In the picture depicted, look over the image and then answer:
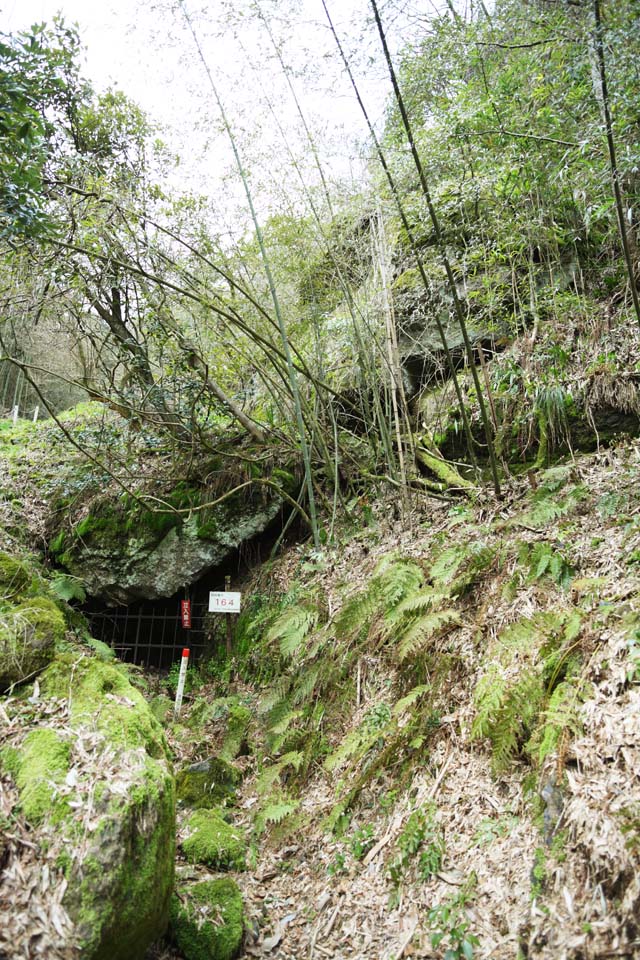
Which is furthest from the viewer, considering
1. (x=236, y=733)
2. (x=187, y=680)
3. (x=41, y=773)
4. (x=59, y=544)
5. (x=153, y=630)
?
(x=153, y=630)

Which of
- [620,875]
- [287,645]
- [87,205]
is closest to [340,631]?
[287,645]

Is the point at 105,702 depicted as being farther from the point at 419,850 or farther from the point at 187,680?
the point at 187,680

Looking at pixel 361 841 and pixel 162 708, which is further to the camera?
pixel 162 708

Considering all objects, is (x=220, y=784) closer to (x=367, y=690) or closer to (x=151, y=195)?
(x=367, y=690)

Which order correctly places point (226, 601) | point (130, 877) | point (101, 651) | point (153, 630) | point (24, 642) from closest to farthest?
point (130, 877), point (24, 642), point (226, 601), point (101, 651), point (153, 630)

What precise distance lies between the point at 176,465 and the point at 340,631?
134 inches

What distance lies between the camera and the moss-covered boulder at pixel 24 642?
2.73 metres

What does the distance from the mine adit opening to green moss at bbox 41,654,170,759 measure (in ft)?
10.8

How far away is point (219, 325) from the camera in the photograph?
5.91 metres

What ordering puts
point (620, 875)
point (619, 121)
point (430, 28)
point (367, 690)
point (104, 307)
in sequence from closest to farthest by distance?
point (620, 875), point (619, 121), point (367, 690), point (430, 28), point (104, 307)

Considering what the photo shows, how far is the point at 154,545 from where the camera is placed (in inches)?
253

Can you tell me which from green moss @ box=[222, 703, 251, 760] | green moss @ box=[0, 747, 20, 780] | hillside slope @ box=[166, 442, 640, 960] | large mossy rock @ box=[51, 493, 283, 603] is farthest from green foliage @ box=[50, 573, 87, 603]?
green moss @ box=[0, 747, 20, 780]

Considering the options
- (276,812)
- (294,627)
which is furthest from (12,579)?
(276,812)

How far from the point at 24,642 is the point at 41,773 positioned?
810mm
